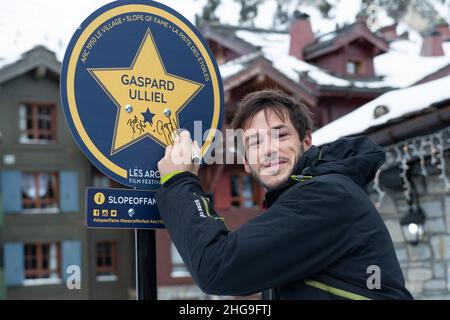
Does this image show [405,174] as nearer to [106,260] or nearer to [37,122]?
[37,122]

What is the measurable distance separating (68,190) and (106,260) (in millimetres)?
2988

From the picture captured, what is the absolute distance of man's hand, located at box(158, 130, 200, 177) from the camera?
210 centimetres

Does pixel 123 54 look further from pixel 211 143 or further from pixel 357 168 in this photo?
pixel 357 168

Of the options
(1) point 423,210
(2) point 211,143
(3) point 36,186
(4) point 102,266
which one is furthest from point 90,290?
(2) point 211,143

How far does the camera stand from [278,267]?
5.84 ft

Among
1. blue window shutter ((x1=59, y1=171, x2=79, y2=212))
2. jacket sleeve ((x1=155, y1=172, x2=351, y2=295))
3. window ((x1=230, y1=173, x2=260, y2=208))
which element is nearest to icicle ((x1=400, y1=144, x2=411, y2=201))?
jacket sleeve ((x1=155, y1=172, x2=351, y2=295))

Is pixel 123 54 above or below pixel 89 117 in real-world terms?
above

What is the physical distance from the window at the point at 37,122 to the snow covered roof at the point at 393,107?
14.1 metres

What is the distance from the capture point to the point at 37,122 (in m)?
19.6

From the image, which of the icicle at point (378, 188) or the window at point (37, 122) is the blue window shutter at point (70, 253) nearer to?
the window at point (37, 122)

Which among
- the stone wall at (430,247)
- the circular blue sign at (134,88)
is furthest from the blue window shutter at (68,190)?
the circular blue sign at (134,88)

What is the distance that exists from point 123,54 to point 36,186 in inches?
716

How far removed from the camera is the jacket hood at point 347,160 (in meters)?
1.95

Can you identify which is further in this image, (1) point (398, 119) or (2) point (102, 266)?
(2) point (102, 266)
